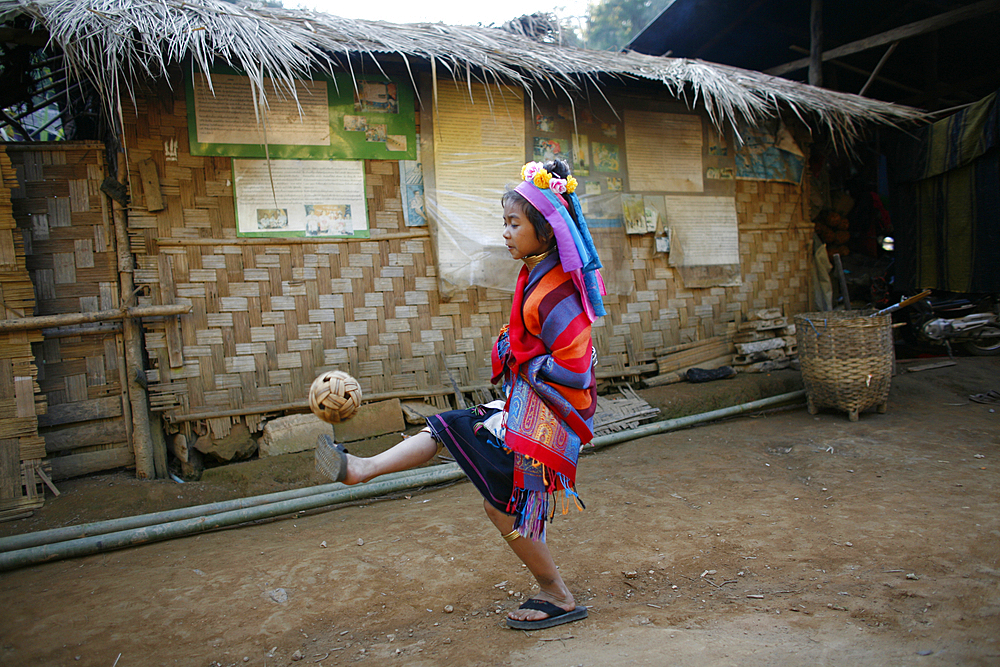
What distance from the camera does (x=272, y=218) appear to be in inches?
172

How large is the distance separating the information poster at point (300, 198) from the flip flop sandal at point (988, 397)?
5.25 m

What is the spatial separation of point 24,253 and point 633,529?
403 centimetres

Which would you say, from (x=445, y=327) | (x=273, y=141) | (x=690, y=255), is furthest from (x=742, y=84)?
(x=273, y=141)

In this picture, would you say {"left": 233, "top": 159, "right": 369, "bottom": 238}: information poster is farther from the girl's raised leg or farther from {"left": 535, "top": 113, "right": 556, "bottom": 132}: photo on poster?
the girl's raised leg

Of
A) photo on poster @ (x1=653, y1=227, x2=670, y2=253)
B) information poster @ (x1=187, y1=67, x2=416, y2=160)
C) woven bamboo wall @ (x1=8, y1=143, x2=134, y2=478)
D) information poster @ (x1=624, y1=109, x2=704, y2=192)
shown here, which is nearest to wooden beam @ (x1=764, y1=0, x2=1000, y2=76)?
information poster @ (x1=624, y1=109, x2=704, y2=192)

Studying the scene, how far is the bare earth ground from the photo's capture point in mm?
1998

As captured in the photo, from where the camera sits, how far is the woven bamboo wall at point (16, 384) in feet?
11.5

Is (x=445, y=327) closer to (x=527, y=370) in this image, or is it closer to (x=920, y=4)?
(x=527, y=370)

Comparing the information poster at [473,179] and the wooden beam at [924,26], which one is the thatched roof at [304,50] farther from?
the wooden beam at [924,26]

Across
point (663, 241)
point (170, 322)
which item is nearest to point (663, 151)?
point (663, 241)

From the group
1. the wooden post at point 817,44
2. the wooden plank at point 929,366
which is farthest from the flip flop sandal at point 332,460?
the wooden post at point 817,44

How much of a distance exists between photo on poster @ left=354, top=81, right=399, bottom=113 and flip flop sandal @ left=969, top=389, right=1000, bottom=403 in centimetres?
537

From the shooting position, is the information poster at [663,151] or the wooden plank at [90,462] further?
the information poster at [663,151]

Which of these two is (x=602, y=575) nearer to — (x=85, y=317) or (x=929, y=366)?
(x=85, y=317)
